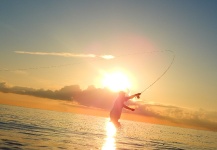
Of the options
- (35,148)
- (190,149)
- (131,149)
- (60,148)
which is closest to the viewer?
(35,148)

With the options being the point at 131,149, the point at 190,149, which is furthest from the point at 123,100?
the point at 190,149

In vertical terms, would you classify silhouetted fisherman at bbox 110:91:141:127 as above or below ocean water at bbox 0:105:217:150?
above

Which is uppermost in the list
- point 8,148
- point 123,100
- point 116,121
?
point 123,100

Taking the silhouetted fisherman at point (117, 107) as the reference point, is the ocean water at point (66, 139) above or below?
below

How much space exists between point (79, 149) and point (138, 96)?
59.8 ft

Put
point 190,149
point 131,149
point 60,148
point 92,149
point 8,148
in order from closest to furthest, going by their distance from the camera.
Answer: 1. point 8,148
2. point 60,148
3. point 92,149
4. point 131,149
5. point 190,149

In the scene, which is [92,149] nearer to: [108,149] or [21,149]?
[108,149]

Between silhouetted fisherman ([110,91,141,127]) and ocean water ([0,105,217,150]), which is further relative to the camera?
ocean water ([0,105,217,150])

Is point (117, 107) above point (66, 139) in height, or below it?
above

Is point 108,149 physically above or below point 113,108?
below

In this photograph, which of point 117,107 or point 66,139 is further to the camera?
point 66,139

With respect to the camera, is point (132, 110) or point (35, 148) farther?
point (35, 148)

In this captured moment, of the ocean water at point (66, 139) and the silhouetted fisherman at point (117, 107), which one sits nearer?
the silhouetted fisherman at point (117, 107)

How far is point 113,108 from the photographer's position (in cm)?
2619
